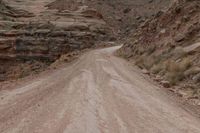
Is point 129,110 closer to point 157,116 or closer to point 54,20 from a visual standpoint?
point 157,116

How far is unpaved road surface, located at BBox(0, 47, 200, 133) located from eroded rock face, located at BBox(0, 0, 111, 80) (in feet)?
70.2

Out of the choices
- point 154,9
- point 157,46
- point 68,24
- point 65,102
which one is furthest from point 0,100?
point 154,9

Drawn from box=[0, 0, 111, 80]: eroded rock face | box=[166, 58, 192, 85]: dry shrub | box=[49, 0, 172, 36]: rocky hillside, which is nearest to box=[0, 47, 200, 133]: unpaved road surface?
box=[166, 58, 192, 85]: dry shrub

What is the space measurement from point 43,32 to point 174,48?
73.0 ft

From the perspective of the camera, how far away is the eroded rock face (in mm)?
38281

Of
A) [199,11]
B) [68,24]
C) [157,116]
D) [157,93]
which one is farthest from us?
[68,24]

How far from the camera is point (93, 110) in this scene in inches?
376

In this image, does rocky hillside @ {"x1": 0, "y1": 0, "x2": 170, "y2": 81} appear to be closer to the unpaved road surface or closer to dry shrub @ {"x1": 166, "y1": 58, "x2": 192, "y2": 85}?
dry shrub @ {"x1": 166, "y1": 58, "x2": 192, "y2": 85}

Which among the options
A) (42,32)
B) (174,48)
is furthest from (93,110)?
(42,32)

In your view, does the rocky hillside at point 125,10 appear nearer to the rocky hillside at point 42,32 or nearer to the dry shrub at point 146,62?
the rocky hillside at point 42,32

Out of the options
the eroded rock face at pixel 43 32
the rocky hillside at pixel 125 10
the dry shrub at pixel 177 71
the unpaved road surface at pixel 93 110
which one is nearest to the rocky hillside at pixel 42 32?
the eroded rock face at pixel 43 32

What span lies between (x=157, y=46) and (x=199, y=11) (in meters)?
3.43

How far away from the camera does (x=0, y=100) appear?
12695mm

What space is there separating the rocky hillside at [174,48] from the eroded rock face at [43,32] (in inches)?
379
